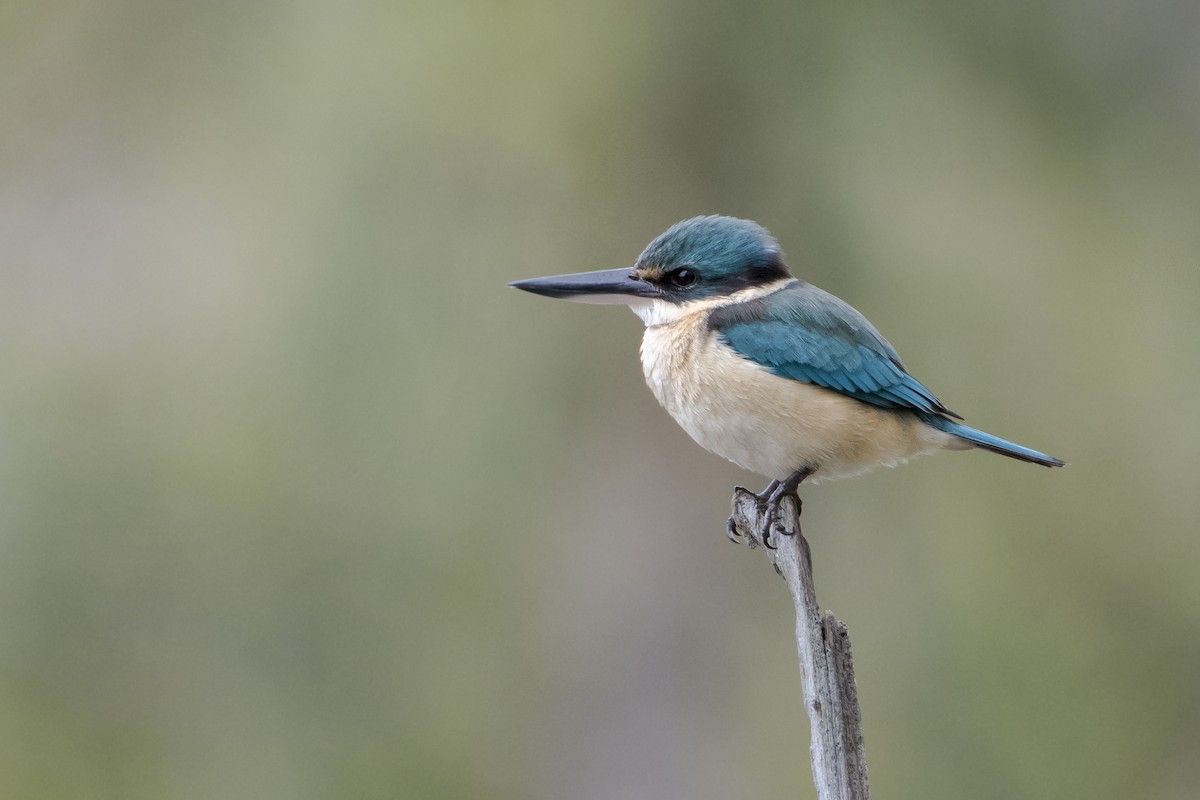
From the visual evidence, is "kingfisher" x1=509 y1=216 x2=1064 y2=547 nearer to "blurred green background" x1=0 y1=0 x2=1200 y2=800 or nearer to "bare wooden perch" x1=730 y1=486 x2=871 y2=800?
"bare wooden perch" x1=730 y1=486 x2=871 y2=800

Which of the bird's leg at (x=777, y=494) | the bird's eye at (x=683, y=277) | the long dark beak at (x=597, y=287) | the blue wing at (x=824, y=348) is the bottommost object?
the bird's leg at (x=777, y=494)

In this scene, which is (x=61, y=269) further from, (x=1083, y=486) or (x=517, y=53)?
(x=1083, y=486)

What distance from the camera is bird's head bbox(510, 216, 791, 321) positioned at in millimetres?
3621

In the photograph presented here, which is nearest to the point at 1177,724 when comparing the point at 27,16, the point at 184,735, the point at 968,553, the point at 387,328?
the point at 968,553

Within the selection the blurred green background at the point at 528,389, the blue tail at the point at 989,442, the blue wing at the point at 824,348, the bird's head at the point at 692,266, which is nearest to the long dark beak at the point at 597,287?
the bird's head at the point at 692,266

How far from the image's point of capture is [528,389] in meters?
6.37

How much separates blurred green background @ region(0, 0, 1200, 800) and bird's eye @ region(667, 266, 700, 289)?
2.47 m

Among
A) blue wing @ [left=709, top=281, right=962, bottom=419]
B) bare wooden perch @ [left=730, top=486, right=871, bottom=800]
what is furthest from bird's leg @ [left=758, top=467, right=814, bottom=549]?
bare wooden perch @ [left=730, top=486, right=871, bottom=800]

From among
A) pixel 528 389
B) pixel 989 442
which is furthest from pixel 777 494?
pixel 528 389

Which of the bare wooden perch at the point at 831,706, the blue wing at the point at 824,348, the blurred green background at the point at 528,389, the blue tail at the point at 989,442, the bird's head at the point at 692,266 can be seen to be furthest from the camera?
the blurred green background at the point at 528,389

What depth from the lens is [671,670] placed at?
254 inches

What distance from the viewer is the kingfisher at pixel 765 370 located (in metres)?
3.34

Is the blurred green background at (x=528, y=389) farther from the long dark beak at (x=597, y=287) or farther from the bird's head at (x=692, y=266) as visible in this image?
the long dark beak at (x=597, y=287)

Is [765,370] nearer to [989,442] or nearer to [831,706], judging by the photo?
[989,442]
